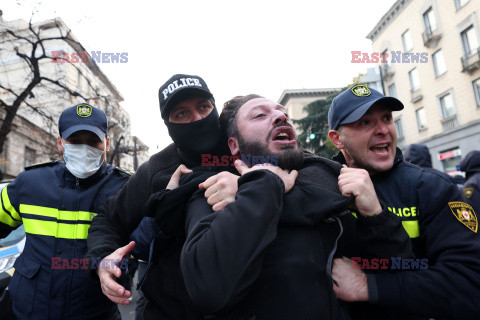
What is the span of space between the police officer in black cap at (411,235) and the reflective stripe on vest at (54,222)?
1.82 meters

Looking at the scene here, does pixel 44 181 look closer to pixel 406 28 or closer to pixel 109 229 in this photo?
pixel 109 229

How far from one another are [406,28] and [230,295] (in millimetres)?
28242

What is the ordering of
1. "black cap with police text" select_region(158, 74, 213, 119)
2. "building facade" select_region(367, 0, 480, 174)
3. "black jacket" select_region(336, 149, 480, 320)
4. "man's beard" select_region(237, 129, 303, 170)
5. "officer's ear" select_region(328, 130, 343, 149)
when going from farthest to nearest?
"building facade" select_region(367, 0, 480, 174)
"officer's ear" select_region(328, 130, 343, 149)
"black cap with police text" select_region(158, 74, 213, 119)
"man's beard" select_region(237, 129, 303, 170)
"black jacket" select_region(336, 149, 480, 320)

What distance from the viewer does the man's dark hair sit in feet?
6.88

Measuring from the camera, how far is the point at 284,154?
5.52 feet

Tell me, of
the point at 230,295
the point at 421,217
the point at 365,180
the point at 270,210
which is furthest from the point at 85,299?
the point at 421,217

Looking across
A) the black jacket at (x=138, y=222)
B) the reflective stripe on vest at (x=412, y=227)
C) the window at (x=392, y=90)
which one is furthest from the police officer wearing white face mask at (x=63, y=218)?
the window at (x=392, y=90)

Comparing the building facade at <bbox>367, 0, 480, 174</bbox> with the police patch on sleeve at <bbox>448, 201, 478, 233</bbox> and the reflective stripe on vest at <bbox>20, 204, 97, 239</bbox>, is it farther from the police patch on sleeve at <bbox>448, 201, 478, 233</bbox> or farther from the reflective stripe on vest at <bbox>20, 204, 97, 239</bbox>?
the reflective stripe on vest at <bbox>20, 204, 97, 239</bbox>

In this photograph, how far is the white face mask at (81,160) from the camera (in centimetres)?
244

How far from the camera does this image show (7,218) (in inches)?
93.0

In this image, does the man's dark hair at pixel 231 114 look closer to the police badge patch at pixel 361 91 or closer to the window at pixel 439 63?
the police badge patch at pixel 361 91

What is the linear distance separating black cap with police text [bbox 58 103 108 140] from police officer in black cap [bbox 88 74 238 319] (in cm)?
71

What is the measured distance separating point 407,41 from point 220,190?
2786cm

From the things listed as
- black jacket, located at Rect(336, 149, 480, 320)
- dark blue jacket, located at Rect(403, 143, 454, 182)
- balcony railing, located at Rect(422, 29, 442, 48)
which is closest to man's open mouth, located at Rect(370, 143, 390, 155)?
black jacket, located at Rect(336, 149, 480, 320)
